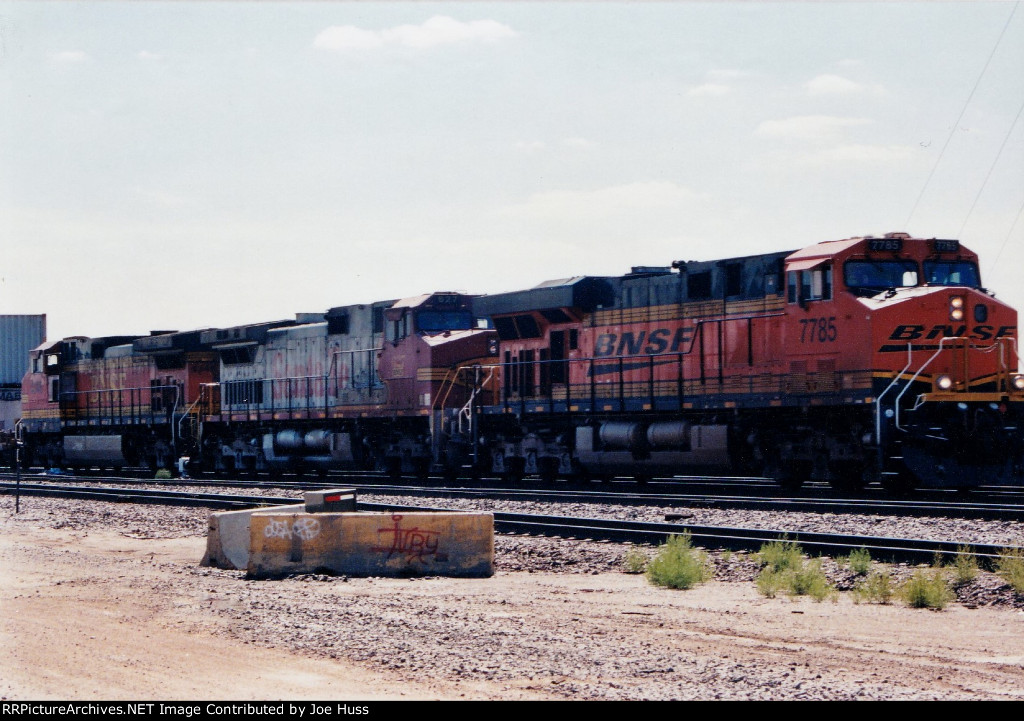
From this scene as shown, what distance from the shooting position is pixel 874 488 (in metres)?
20.1

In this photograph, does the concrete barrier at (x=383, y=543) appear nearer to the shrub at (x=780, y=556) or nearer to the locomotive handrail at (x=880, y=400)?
the shrub at (x=780, y=556)

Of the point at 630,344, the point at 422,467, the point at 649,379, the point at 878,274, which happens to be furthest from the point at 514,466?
the point at 878,274

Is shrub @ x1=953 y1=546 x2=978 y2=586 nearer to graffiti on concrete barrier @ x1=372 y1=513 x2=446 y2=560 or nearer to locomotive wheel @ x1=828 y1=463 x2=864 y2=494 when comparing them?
graffiti on concrete barrier @ x1=372 y1=513 x2=446 y2=560

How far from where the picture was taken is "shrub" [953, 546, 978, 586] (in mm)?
10039

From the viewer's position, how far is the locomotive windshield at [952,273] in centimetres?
1820

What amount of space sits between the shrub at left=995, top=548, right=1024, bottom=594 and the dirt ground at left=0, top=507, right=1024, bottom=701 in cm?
48

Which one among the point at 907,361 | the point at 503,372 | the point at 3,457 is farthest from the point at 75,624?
the point at 3,457

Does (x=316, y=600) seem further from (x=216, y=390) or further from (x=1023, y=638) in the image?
(x=216, y=390)

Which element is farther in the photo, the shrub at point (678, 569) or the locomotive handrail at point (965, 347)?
the locomotive handrail at point (965, 347)

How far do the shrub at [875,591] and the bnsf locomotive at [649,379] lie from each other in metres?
7.31

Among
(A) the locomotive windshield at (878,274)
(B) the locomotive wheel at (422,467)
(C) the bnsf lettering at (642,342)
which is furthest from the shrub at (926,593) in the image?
(B) the locomotive wheel at (422,467)

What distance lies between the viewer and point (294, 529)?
11.7 meters

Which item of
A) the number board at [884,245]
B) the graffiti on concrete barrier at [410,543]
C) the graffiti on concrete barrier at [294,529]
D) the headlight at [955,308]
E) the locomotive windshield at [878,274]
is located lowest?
the graffiti on concrete barrier at [410,543]

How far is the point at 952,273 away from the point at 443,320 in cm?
1095
